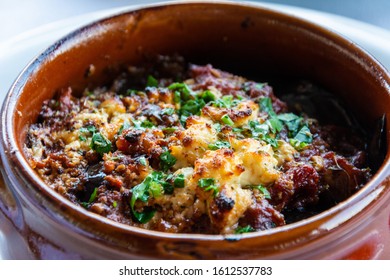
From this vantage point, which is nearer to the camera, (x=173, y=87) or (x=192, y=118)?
(x=192, y=118)

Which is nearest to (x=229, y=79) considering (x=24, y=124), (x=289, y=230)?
(x=24, y=124)

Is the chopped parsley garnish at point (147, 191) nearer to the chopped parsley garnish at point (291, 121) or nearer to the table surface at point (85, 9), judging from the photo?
the chopped parsley garnish at point (291, 121)

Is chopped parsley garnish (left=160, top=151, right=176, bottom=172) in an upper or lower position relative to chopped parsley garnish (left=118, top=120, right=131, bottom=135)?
upper

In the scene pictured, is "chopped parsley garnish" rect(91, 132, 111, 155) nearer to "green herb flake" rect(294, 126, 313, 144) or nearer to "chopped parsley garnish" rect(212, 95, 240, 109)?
"chopped parsley garnish" rect(212, 95, 240, 109)

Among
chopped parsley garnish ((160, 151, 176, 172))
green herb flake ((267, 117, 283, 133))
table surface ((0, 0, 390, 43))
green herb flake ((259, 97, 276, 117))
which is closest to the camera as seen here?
chopped parsley garnish ((160, 151, 176, 172))

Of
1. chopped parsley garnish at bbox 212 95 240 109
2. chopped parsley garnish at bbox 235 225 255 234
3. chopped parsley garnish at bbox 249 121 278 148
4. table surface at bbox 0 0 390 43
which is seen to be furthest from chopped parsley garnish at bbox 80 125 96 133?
table surface at bbox 0 0 390 43

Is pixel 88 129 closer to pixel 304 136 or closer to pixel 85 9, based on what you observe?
pixel 304 136

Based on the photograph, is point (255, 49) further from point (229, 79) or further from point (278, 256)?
point (278, 256)
